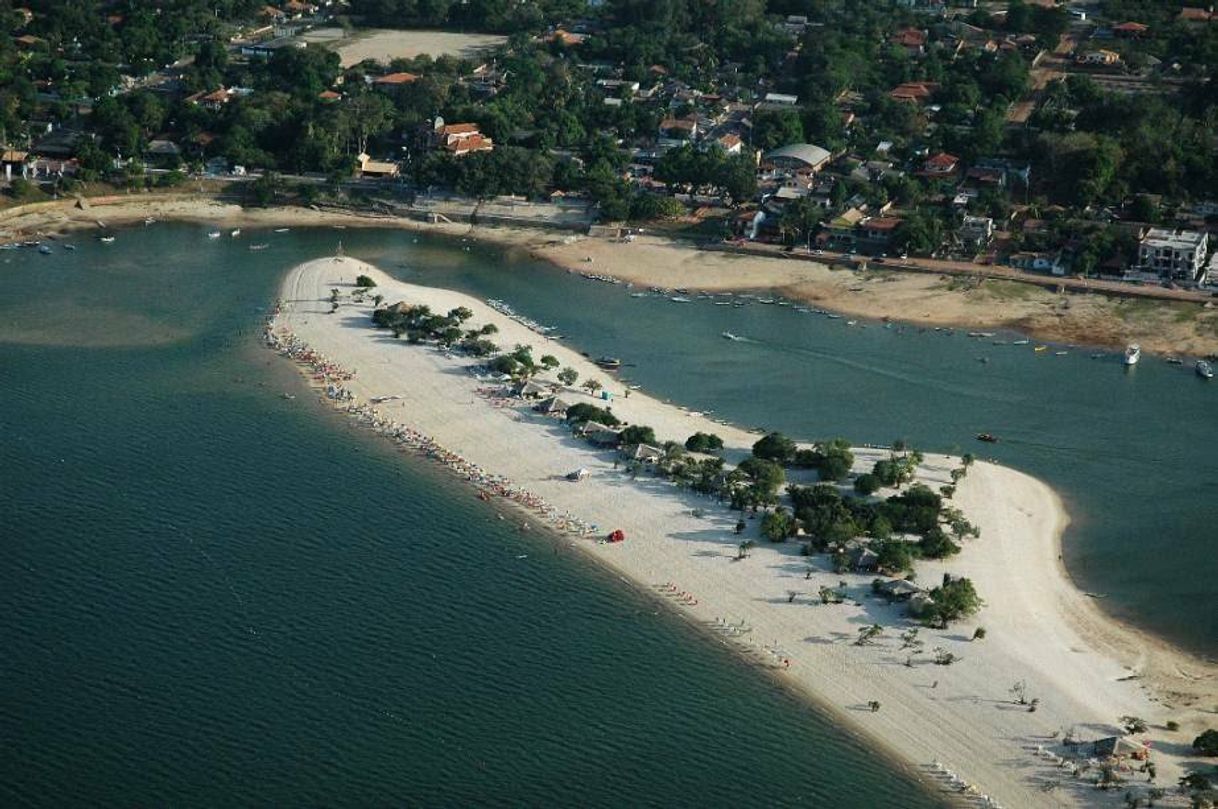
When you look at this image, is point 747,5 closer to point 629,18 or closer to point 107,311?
point 629,18

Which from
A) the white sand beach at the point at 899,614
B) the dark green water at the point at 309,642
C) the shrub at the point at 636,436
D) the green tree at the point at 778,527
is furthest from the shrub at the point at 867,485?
the dark green water at the point at 309,642

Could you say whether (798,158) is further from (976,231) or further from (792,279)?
(792,279)

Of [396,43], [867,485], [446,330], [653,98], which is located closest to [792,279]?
[446,330]

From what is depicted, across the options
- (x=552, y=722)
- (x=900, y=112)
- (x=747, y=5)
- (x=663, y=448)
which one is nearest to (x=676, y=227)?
(x=900, y=112)

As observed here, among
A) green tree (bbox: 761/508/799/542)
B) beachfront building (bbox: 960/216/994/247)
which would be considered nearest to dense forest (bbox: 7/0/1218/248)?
beachfront building (bbox: 960/216/994/247)

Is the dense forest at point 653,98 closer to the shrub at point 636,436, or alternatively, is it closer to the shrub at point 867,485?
the shrub at point 636,436
